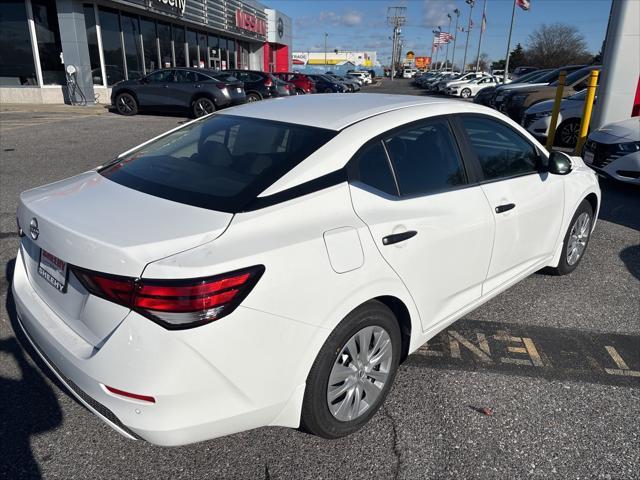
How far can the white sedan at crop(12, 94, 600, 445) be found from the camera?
1.82 metres

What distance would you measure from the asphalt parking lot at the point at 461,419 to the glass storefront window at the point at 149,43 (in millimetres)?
21672

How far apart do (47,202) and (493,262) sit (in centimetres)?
253

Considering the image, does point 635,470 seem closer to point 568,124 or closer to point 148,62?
point 568,124

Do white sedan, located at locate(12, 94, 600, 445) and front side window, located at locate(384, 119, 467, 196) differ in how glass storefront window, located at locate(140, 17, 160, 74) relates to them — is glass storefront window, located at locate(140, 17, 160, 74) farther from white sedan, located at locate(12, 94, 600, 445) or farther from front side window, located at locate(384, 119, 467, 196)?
front side window, located at locate(384, 119, 467, 196)

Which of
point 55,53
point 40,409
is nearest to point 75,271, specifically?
point 40,409

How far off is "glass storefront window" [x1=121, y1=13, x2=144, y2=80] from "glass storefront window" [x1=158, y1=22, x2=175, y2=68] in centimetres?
212

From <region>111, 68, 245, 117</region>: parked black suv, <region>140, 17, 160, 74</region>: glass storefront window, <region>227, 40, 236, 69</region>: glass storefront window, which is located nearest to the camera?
<region>111, 68, 245, 117</region>: parked black suv

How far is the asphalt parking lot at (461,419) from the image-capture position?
89.7 inches

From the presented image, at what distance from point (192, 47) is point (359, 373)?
29.0 m

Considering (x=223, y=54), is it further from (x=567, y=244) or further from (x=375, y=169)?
(x=375, y=169)

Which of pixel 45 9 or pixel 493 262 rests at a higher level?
pixel 45 9

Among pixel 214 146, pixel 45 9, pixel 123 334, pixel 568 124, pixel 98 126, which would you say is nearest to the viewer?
pixel 123 334

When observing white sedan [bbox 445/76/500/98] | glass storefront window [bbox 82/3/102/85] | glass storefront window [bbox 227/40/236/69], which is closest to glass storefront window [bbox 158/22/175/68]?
glass storefront window [bbox 82/3/102/85]

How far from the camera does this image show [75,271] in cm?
200
